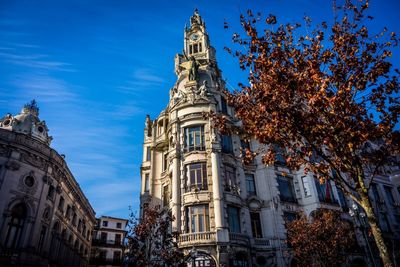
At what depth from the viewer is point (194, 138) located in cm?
3153

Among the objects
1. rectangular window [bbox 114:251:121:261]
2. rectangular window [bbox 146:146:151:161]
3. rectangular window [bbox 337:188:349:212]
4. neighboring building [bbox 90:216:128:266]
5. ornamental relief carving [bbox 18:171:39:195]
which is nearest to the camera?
ornamental relief carving [bbox 18:171:39:195]

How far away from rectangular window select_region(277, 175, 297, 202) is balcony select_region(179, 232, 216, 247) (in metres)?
10.2

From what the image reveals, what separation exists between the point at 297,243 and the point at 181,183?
1184 centimetres

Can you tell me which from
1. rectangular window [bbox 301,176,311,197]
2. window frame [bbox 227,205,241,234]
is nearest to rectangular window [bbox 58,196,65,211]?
window frame [bbox 227,205,241,234]

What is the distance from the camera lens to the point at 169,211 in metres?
29.1

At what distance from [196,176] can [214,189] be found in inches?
101

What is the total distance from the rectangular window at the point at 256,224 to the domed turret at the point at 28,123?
26.2 m

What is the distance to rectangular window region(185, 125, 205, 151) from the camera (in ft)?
101

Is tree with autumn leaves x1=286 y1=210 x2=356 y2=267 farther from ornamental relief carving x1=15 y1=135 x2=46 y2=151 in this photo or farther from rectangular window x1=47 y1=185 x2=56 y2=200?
ornamental relief carving x1=15 y1=135 x2=46 y2=151

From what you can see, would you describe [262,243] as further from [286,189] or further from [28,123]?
[28,123]

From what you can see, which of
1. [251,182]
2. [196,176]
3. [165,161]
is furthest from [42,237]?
[251,182]

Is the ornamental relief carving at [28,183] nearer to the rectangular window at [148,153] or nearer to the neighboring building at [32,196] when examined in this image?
the neighboring building at [32,196]

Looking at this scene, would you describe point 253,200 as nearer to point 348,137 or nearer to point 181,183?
point 181,183

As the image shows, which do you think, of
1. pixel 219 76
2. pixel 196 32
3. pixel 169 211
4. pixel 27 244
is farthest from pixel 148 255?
pixel 196 32
